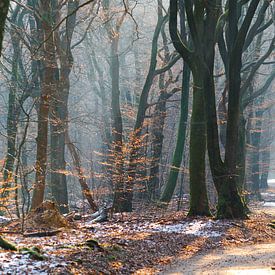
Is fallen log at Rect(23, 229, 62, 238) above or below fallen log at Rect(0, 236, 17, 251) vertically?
below

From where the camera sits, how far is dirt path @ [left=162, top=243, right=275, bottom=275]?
814 cm

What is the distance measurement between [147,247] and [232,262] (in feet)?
6.11

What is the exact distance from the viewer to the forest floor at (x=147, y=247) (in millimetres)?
7508

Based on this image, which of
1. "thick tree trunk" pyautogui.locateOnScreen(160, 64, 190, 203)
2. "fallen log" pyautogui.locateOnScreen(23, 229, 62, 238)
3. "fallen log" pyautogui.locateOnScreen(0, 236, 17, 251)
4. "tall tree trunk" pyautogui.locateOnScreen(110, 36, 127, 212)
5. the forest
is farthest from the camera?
"thick tree trunk" pyautogui.locateOnScreen(160, 64, 190, 203)

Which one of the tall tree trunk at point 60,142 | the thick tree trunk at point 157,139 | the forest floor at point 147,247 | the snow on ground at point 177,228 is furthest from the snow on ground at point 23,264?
the thick tree trunk at point 157,139

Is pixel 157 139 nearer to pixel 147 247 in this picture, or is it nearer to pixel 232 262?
pixel 147 247

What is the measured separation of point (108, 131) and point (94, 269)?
19115 mm

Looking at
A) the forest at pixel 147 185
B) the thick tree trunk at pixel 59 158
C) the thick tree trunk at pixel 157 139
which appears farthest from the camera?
the thick tree trunk at pixel 157 139

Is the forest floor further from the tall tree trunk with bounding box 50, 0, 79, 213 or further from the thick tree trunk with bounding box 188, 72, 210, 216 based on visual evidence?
the tall tree trunk with bounding box 50, 0, 79, 213

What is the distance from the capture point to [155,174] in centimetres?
2183

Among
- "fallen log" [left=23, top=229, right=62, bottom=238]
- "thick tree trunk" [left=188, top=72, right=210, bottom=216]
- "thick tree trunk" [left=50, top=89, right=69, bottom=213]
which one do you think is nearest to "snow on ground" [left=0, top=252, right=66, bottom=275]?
"fallen log" [left=23, top=229, right=62, bottom=238]

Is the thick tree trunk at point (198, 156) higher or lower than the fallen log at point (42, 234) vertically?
higher

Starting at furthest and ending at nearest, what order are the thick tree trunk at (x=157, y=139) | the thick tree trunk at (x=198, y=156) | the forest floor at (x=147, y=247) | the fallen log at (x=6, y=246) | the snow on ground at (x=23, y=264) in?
1. the thick tree trunk at (x=157, y=139)
2. the thick tree trunk at (x=198, y=156)
3. the fallen log at (x=6, y=246)
4. the forest floor at (x=147, y=247)
5. the snow on ground at (x=23, y=264)

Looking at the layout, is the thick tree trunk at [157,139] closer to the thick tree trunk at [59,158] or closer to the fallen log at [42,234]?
the thick tree trunk at [59,158]
